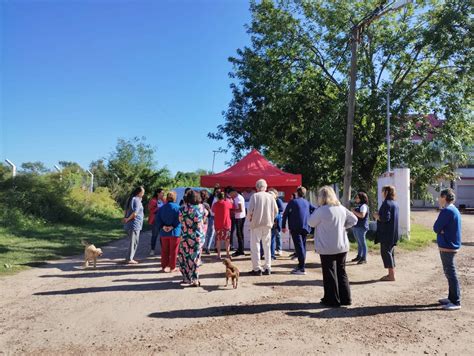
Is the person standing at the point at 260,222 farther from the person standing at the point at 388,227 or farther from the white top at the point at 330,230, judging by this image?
the person standing at the point at 388,227

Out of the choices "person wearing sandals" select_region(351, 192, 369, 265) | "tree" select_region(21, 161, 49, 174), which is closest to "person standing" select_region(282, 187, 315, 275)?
"person wearing sandals" select_region(351, 192, 369, 265)

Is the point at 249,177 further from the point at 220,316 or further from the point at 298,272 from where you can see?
the point at 220,316

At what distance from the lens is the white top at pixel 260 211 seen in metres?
7.78

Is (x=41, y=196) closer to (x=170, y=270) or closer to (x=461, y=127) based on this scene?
(x=170, y=270)

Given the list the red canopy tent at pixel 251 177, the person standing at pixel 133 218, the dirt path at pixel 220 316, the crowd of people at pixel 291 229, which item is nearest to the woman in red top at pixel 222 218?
the crowd of people at pixel 291 229

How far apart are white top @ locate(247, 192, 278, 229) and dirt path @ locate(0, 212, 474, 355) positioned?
105 cm

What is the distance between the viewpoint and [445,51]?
14.8 metres

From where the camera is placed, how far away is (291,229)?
8312 millimetres

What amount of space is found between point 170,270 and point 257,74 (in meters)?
10.7

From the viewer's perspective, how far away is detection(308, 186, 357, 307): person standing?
586 cm

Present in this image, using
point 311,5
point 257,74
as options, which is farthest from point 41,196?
point 311,5

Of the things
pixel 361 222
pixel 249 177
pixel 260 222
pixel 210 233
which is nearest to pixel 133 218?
pixel 210 233

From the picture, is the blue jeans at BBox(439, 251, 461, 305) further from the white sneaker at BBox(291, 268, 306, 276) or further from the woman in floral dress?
the woman in floral dress

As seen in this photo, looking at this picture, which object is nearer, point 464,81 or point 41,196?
point 464,81
